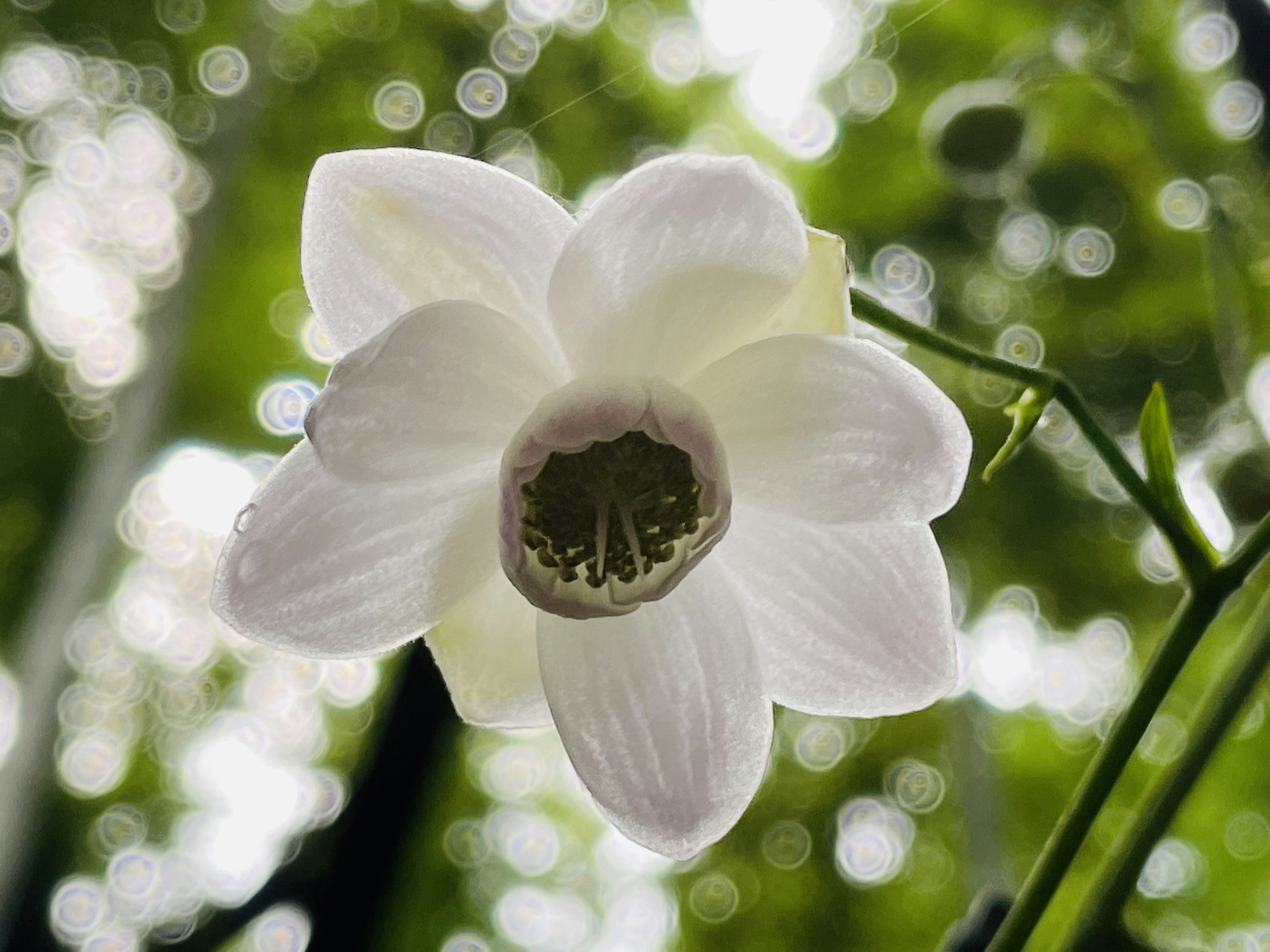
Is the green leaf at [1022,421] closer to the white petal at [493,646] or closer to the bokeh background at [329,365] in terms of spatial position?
the white petal at [493,646]

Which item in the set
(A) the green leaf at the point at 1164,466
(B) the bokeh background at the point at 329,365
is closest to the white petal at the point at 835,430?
(A) the green leaf at the point at 1164,466

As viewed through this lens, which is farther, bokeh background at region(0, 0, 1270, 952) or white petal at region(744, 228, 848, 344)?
bokeh background at region(0, 0, 1270, 952)

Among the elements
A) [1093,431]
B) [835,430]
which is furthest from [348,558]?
[1093,431]

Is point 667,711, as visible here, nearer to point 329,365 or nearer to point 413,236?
point 413,236

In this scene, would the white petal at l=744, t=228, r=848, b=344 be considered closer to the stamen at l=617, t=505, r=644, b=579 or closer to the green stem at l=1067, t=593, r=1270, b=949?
the stamen at l=617, t=505, r=644, b=579

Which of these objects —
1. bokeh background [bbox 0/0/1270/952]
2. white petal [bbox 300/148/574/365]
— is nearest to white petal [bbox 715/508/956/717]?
white petal [bbox 300/148/574/365]

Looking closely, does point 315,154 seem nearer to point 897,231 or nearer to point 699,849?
point 897,231
